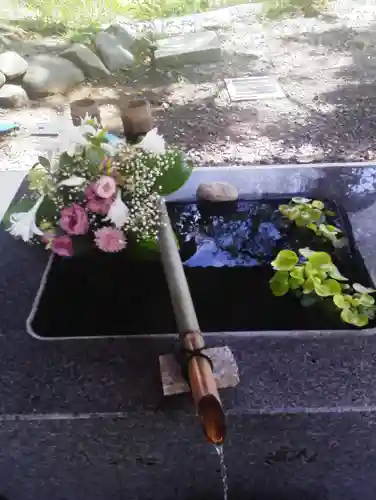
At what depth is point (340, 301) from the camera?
37.4 inches

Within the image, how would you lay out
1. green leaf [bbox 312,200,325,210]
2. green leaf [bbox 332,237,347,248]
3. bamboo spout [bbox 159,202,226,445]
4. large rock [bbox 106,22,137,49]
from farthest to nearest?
large rock [bbox 106,22,137,49] → green leaf [bbox 312,200,325,210] → green leaf [bbox 332,237,347,248] → bamboo spout [bbox 159,202,226,445]

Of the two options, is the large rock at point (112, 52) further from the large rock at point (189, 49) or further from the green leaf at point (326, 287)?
the green leaf at point (326, 287)

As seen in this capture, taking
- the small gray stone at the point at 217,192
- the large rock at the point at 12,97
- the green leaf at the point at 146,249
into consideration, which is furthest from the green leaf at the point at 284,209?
the large rock at the point at 12,97

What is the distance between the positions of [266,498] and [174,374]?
1.03 feet

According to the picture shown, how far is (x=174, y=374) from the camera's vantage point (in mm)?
803

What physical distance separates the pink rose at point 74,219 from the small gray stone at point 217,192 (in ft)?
1.34

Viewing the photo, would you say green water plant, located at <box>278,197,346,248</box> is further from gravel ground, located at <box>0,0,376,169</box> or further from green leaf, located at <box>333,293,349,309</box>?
gravel ground, located at <box>0,0,376,169</box>

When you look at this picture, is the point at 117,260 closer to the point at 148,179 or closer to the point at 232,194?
the point at 148,179

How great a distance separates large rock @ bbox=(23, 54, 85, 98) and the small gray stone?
1.86 ft

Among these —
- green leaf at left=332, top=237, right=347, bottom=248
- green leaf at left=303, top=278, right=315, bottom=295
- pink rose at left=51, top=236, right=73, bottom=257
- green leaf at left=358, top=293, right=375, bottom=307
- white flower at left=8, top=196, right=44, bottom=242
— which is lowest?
green leaf at left=332, top=237, right=347, bottom=248

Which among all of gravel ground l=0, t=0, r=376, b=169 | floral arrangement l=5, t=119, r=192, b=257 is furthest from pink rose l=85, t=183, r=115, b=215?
gravel ground l=0, t=0, r=376, b=169

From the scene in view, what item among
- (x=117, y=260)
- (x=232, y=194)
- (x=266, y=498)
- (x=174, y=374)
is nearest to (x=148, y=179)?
(x=117, y=260)

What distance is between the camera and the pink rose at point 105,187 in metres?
0.98

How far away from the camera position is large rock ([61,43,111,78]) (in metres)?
1.51
